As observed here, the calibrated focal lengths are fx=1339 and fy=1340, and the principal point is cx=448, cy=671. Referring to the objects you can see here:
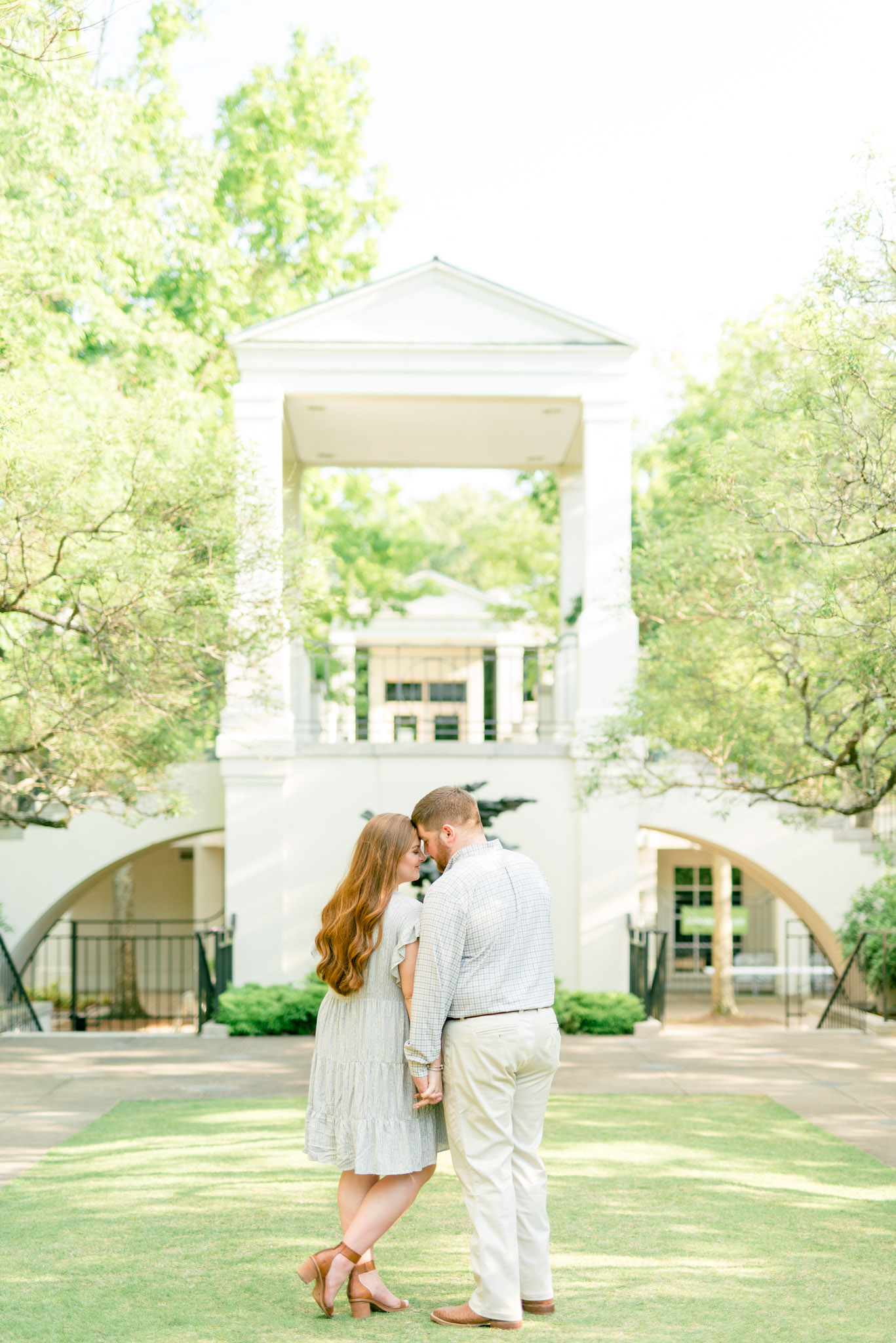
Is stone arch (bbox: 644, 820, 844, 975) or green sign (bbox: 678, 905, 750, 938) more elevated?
stone arch (bbox: 644, 820, 844, 975)

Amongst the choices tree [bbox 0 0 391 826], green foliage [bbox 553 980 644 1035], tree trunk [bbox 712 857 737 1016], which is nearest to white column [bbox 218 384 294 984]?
tree [bbox 0 0 391 826]

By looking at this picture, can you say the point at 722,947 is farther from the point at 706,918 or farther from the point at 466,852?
the point at 466,852

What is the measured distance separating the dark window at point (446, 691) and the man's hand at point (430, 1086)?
2137 cm

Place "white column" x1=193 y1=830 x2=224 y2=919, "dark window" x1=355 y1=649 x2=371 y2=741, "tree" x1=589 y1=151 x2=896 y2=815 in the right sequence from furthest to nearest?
"white column" x1=193 y1=830 x2=224 y2=919 → "dark window" x1=355 y1=649 x2=371 y2=741 → "tree" x1=589 y1=151 x2=896 y2=815

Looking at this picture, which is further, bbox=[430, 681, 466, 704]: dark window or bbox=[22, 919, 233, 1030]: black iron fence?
bbox=[430, 681, 466, 704]: dark window

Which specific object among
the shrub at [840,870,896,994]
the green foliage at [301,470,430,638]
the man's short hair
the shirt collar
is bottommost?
the shrub at [840,870,896,994]

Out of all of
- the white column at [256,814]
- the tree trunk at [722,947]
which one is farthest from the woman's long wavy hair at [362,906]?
the tree trunk at [722,947]

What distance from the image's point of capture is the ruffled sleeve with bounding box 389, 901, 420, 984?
4.38 meters

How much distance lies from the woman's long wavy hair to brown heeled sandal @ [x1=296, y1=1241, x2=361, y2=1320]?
805mm

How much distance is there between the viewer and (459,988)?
13.9 feet

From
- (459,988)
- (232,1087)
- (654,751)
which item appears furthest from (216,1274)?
(654,751)

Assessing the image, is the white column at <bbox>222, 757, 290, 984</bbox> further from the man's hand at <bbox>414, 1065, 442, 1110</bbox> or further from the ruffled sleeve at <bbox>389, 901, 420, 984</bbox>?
the man's hand at <bbox>414, 1065, 442, 1110</bbox>

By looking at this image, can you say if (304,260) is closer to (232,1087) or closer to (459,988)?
(232,1087)

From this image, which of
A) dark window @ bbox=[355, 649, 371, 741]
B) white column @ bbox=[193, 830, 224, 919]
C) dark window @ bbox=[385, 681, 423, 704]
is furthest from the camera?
white column @ bbox=[193, 830, 224, 919]
